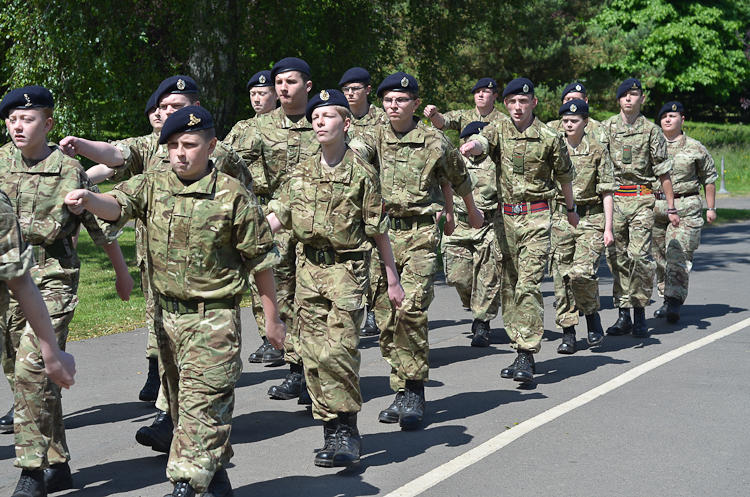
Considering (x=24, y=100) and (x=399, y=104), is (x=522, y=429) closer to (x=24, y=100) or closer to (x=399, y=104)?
(x=399, y=104)

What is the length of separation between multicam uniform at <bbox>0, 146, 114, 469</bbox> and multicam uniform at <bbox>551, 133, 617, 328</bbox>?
4.99m

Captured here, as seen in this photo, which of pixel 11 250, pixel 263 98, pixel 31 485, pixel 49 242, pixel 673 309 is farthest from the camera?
pixel 673 309

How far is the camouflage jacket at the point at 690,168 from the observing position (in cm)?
1055

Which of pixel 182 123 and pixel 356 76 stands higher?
pixel 356 76

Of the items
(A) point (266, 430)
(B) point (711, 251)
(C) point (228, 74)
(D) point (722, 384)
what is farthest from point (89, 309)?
(B) point (711, 251)

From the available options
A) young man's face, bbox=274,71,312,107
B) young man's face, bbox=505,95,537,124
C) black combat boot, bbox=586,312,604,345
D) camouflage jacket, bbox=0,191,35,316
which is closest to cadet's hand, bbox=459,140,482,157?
young man's face, bbox=505,95,537,124

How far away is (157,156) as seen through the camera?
5.70 m

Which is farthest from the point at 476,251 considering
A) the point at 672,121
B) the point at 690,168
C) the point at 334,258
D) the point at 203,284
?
the point at 203,284

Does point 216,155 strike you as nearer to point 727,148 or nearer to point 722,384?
point 722,384

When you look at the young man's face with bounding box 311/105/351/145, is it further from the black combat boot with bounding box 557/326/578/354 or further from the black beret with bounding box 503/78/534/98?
the black combat boot with bounding box 557/326/578/354

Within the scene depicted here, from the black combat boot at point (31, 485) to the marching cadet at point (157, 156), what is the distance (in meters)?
0.76

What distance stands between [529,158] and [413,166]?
1.45 metres

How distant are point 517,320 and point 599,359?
1.34 m

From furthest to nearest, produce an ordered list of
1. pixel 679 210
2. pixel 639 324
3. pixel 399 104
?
pixel 679 210
pixel 639 324
pixel 399 104
